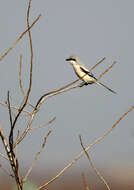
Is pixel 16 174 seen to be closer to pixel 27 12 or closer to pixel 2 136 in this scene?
pixel 2 136

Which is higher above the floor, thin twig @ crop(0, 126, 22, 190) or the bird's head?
the bird's head

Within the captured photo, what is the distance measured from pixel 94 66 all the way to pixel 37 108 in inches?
19.3

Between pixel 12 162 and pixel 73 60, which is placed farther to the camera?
pixel 73 60

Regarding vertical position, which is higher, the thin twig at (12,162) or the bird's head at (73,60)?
the bird's head at (73,60)

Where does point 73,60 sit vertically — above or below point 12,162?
above

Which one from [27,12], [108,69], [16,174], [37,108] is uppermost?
[27,12]

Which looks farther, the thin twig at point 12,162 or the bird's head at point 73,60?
the bird's head at point 73,60

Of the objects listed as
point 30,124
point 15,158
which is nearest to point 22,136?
point 30,124

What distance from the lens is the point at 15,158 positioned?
1494mm

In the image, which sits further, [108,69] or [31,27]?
[108,69]

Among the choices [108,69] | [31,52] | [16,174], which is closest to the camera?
[16,174]

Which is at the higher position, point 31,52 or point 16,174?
point 31,52

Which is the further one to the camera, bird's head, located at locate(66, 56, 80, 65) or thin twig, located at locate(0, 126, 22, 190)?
bird's head, located at locate(66, 56, 80, 65)

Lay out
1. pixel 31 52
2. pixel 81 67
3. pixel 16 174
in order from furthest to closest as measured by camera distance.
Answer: pixel 81 67 < pixel 31 52 < pixel 16 174
